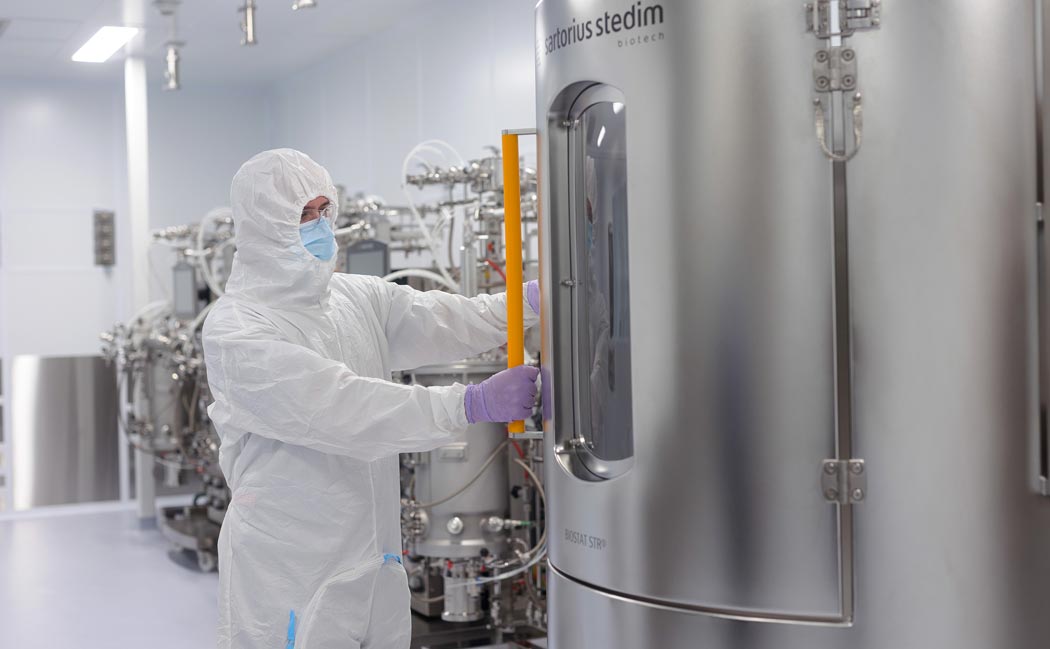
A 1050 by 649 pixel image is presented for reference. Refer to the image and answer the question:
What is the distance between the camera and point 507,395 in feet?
6.09

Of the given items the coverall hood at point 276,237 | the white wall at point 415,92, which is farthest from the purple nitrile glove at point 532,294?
the white wall at point 415,92

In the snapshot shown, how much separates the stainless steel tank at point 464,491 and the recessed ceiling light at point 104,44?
2.99m

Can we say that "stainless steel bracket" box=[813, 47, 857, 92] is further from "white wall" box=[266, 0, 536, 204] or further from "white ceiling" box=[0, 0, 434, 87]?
"white ceiling" box=[0, 0, 434, 87]

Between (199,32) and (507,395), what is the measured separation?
4157mm

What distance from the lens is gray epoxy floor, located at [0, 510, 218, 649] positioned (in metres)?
3.88

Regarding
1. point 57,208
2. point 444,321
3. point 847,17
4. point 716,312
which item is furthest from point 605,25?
point 57,208

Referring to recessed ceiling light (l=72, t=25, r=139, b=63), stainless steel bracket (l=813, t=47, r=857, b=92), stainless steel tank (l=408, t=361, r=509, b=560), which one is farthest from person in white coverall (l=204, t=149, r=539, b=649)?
recessed ceiling light (l=72, t=25, r=139, b=63)

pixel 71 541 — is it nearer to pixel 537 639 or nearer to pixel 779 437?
pixel 537 639

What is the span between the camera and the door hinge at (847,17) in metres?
1.43

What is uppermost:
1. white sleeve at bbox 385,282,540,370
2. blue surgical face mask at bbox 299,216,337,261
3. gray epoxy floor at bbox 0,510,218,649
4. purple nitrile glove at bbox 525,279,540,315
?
blue surgical face mask at bbox 299,216,337,261

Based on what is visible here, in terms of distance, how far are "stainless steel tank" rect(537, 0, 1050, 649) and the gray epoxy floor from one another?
2.73m

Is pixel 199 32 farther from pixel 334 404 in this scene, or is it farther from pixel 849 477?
pixel 849 477

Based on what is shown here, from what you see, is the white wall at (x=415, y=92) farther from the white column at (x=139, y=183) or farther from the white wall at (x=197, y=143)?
the white column at (x=139, y=183)

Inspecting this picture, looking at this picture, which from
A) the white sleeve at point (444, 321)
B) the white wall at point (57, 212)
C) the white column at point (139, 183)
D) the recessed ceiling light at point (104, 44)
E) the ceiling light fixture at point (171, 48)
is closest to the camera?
the white sleeve at point (444, 321)
